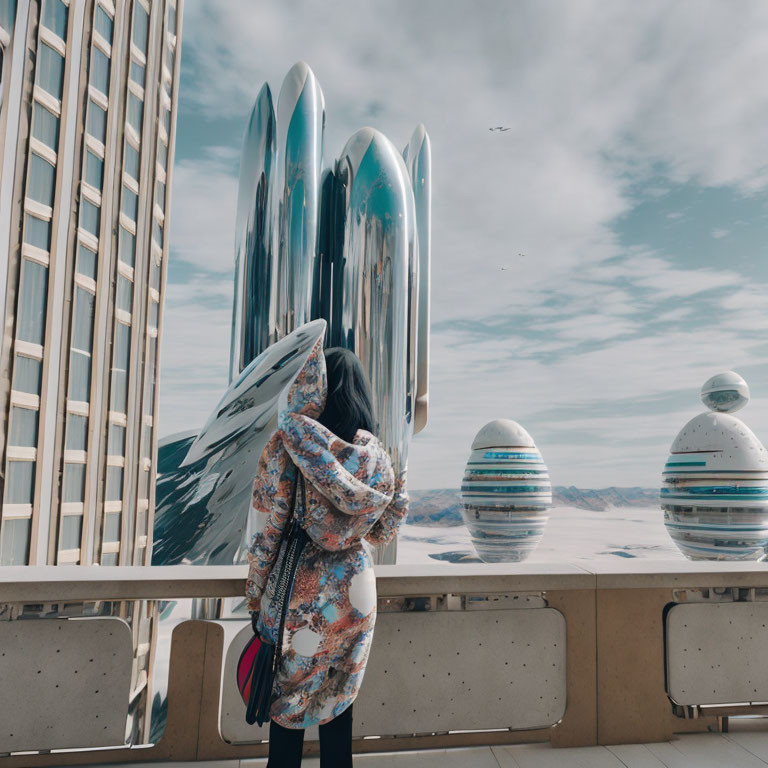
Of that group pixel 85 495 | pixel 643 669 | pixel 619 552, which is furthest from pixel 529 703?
pixel 619 552

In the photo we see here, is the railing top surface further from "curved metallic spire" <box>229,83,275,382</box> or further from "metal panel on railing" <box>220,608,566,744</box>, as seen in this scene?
"curved metallic spire" <box>229,83,275,382</box>

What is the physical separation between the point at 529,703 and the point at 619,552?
15703mm

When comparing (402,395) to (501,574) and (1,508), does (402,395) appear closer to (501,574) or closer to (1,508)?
(501,574)

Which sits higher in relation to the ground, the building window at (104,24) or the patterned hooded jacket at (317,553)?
the building window at (104,24)

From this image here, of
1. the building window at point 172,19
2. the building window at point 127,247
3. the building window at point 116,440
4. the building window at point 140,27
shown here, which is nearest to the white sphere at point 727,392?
the building window at point 116,440

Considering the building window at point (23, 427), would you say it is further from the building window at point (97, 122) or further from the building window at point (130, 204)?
the building window at point (130, 204)

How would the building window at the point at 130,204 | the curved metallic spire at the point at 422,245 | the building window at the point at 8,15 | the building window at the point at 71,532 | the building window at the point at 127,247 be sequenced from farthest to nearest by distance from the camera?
1. the building window at the point at 127,247
2. the building window at the point at 130,204
3. the building window at the point at 71,532
4. the building window at the point at 8,15
5. the curved metallic spire at the point at 422,245

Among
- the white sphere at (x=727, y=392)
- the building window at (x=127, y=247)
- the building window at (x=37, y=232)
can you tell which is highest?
the building window at (x=127, y=247)

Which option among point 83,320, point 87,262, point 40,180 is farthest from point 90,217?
point 40,180

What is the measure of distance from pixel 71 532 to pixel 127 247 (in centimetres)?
664

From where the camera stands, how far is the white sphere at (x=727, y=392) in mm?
6480

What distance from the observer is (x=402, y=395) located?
14.6ft

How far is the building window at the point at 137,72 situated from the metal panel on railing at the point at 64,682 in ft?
43.0

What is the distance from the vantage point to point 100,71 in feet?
33.8
